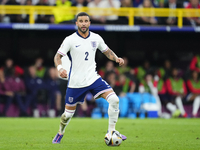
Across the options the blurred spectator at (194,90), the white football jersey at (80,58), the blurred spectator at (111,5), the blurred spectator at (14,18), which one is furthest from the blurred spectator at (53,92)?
the white football jersey at (80,58)

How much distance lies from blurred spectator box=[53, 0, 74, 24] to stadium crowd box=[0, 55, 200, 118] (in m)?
2.00

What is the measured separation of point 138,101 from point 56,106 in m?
3.27

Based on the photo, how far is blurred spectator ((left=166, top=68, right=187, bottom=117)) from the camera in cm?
1727

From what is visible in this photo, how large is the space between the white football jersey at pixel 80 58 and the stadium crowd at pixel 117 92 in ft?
28.4

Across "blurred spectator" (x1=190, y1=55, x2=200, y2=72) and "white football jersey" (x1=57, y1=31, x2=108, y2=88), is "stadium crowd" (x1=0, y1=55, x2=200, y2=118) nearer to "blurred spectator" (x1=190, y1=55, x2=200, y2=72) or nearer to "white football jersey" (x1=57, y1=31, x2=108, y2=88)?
"blurred spectator" (x1=190, y1=55, x2=200, y2=72)

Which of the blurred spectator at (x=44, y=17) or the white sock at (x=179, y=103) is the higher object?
the blurred spectator at (x=44, y=17)

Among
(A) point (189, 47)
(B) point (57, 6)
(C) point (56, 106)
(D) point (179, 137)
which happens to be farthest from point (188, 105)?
(D) point (179, 137)

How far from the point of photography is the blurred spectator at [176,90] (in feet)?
56.6

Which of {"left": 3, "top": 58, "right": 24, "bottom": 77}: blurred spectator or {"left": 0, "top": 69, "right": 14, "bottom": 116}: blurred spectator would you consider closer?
{"left": 0, "top": 69, "right": 14, "bottom": 116}: blurred spectator

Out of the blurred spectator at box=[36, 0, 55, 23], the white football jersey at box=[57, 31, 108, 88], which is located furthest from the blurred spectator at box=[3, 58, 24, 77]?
the white football jersey at box=[57, 31, 108, 88]

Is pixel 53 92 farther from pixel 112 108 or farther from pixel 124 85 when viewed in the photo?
pixel 112 108

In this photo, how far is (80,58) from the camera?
7746 mm

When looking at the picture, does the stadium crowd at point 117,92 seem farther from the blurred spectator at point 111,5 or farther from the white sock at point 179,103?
the blurred spectator at point 111,5

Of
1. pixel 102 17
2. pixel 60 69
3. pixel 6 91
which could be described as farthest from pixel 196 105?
pixel 60 69
